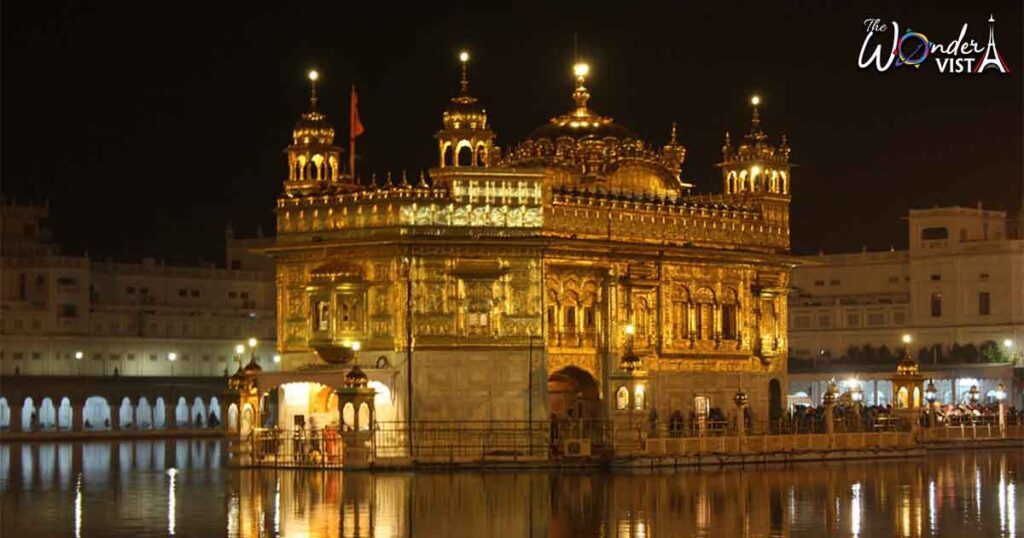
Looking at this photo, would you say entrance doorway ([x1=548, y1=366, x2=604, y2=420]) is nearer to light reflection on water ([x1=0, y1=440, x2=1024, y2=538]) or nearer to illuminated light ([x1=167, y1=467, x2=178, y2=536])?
light reflection on water ([x1=0, y1=440, x2=1024, y2=538])

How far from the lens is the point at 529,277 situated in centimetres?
4822

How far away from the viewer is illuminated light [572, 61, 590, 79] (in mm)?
55812

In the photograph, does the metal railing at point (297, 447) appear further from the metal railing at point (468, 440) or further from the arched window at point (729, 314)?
the arched window at point (729, 314)

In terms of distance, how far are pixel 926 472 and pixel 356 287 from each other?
1312cm

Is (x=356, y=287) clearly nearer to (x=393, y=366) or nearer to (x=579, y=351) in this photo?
(x=393, y=366)

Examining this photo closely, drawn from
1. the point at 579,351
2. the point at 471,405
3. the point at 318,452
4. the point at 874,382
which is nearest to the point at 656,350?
the point at 579,351

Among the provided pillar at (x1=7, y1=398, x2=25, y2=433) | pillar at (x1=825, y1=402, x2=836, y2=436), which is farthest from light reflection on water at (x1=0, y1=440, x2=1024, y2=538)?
pillar at (x1=7, y1=398, x2=25, y2=433)

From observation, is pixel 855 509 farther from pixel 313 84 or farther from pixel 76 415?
pixel 76 415

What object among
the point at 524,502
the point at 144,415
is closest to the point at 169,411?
the point at 144,415

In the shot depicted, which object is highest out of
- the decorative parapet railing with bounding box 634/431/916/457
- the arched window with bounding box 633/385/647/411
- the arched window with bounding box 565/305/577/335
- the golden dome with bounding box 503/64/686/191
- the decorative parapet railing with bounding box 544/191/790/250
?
the golden dome with bounding box 503/64/686/191

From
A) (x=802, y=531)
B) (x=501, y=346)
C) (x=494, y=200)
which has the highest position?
(x=494, y=200)

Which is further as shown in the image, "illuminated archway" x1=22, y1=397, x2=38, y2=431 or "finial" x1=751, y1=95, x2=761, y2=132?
"illuminated archway" x1=22, y1=397, x2=38, y2=431

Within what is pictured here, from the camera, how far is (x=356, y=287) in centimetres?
4766

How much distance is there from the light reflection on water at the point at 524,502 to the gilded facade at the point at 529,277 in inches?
166
